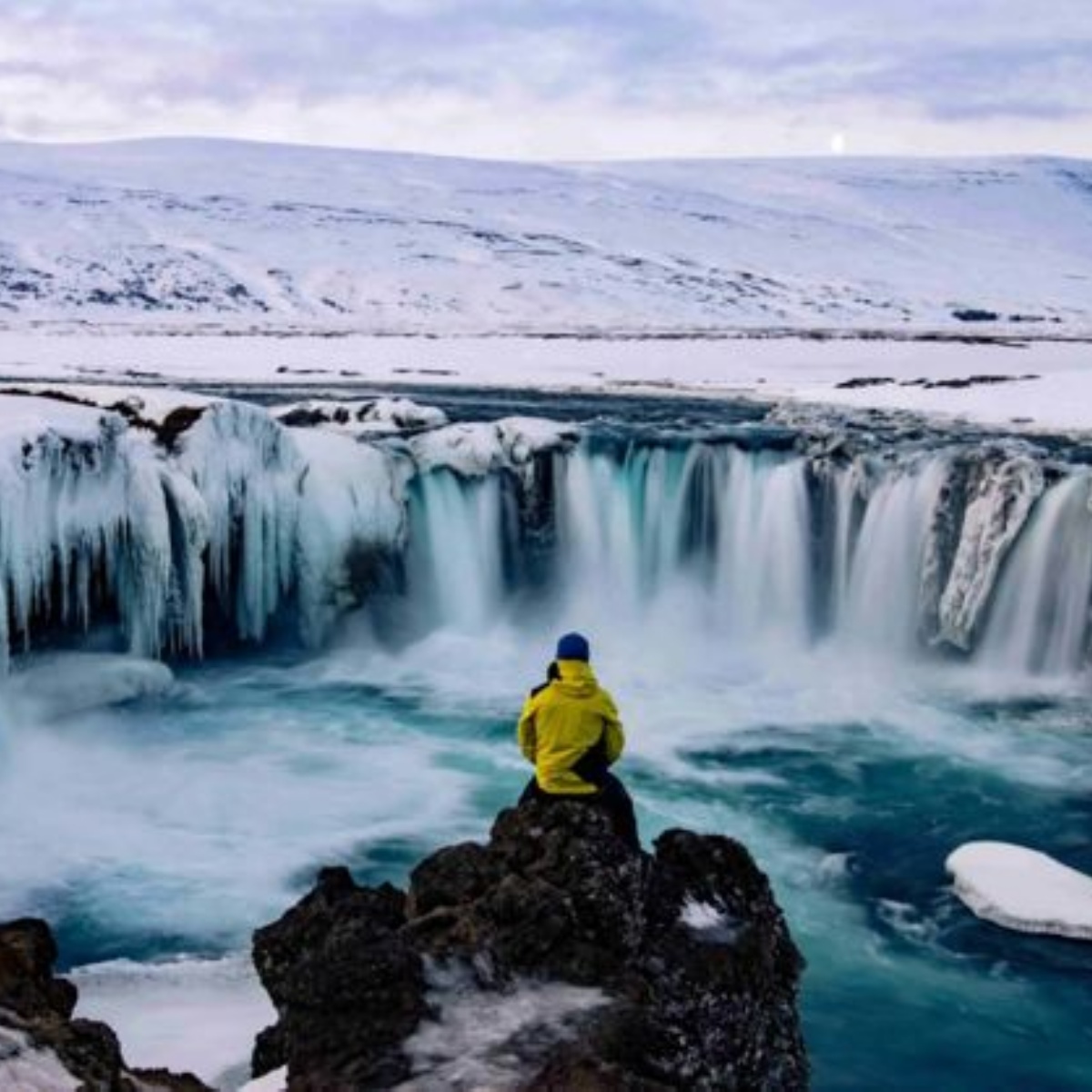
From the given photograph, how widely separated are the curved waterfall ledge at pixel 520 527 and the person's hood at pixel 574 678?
8089mm

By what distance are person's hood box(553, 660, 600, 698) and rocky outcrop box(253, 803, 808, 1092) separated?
84cm

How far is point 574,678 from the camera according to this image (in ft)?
24.1

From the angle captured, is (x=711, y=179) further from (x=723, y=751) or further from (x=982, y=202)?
(x=723, y=751)

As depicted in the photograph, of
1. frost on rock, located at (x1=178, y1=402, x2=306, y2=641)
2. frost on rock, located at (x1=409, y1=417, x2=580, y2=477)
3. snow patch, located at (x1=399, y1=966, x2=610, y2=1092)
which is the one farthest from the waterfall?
snow patch, located at (x1=399, y1=966, x2=610, y2=1092)

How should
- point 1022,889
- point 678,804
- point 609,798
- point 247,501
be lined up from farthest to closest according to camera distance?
point 247,501
point 678,804
point 1022,889
point 609,798

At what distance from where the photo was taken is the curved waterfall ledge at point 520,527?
49.7 feet

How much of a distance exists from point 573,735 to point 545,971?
1.75 m

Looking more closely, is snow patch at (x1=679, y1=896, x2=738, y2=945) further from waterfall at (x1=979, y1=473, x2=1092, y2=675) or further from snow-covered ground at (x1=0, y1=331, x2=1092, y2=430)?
snow-covered ground at (x1=0, y1=331, x2=1092, y2=430)

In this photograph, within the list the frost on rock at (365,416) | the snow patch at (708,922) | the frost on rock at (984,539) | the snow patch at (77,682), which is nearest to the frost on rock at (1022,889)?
the snow patch at (708,922)

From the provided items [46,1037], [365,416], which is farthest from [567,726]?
[365,416]

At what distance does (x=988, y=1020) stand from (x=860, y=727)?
639 cm

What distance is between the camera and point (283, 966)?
21.1 feet

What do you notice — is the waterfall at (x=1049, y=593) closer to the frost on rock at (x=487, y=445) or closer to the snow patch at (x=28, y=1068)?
the frost on rock at (x=487, y=445)

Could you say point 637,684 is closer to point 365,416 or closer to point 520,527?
point 520,527
